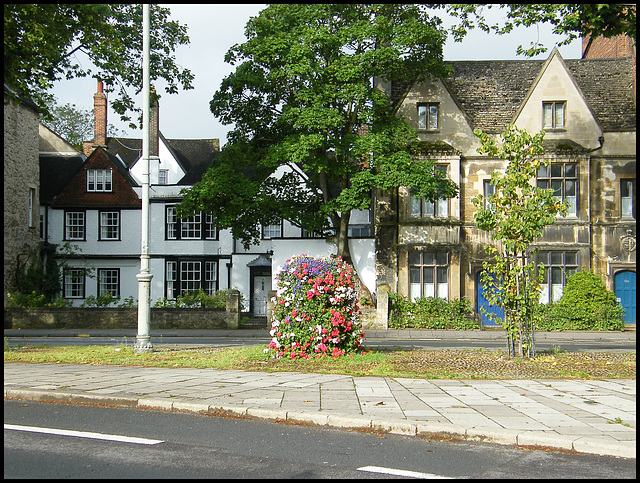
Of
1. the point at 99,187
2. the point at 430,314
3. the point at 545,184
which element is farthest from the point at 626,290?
the point at 99,187

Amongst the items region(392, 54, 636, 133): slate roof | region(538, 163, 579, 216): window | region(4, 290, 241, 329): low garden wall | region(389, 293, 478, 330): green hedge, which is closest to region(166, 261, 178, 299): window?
region(4, 290, 241, 329): low garden wall

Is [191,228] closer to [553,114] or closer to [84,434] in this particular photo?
[553,114]

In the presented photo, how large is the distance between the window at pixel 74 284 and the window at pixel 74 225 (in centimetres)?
219

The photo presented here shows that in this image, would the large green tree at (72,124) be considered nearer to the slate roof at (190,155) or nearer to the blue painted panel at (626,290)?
the slate roof at (190,155)

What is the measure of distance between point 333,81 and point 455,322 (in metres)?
11.9

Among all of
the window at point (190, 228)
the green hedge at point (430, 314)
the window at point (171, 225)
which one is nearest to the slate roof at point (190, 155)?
the window at point (171, 225)

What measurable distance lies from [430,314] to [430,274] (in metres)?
2.68

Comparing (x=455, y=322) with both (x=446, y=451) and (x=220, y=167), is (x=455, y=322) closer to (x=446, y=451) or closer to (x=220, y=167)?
(x=220, y=167)

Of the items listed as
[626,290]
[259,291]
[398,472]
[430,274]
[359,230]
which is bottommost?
[398,472]

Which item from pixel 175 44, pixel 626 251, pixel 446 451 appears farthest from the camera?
pixel 626 251

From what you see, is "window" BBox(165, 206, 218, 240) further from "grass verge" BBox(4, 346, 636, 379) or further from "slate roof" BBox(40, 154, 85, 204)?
"grass verge" BBox(4, 346, 636, 379)

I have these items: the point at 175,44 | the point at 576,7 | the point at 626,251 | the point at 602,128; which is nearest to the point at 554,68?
the point at 602,128

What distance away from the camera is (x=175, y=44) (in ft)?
73.2

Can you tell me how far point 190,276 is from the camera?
39.6 meters
